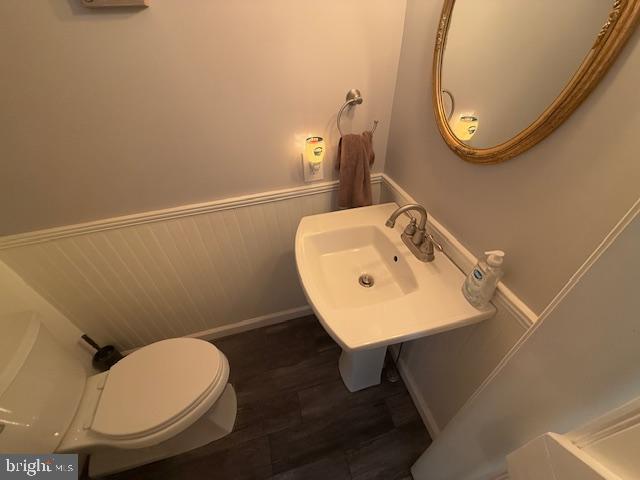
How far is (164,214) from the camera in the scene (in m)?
1.03

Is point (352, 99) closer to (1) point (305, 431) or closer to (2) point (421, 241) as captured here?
(2) point (421, 241)

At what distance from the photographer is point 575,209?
51 cm

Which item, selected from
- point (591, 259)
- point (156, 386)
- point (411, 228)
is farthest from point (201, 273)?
point (591, 259)

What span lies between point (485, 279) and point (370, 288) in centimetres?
40

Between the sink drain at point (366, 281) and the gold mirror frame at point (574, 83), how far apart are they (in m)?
0.52

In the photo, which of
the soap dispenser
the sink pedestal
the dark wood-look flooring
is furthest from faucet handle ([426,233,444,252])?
the dark wood-look flooring

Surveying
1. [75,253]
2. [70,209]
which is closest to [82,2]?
[70,209]

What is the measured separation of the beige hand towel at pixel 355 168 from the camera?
1.04m

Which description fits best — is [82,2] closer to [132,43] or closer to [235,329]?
[132,43]

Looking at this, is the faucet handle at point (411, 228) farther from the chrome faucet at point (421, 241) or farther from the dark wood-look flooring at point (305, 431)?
the dark wood-look flooring at point (305, 431)

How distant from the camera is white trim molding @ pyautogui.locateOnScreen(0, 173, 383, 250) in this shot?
0.93 metres

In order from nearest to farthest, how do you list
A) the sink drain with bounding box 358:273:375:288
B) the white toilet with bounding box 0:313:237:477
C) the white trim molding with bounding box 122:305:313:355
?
the white toilet with bounding box 0:313:237:477 → the sink drain with bounding box 358:273:375:288 → the white trim molding with bounding box 122:305:313:355

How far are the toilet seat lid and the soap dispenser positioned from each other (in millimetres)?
942

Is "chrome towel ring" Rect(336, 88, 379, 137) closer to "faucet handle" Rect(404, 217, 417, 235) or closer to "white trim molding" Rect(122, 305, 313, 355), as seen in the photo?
"faucet handle" Rect(404, 217, 417, 235)
